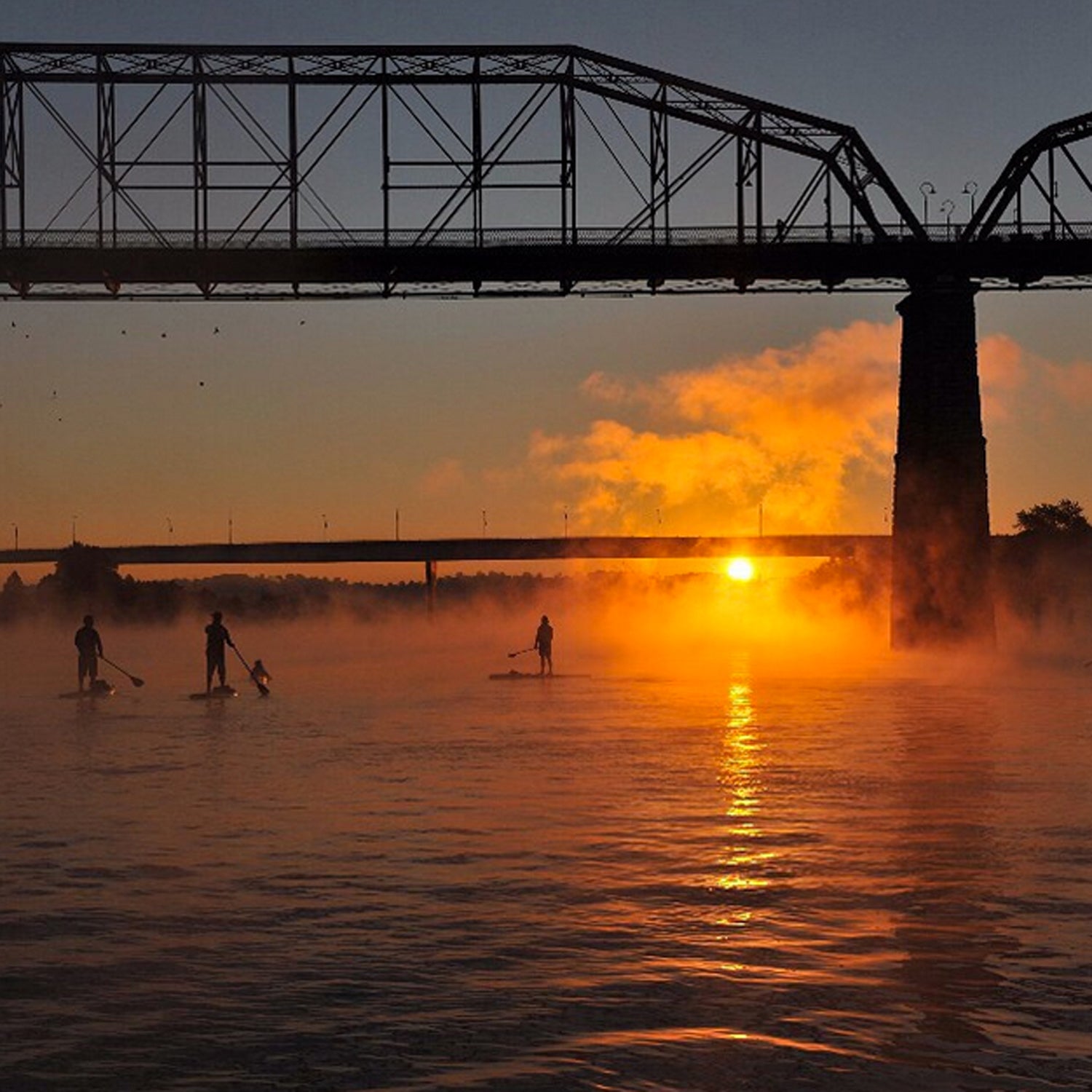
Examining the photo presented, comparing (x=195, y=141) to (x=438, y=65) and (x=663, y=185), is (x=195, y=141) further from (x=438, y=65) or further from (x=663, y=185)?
(x=663, y=185)

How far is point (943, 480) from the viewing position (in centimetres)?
6325

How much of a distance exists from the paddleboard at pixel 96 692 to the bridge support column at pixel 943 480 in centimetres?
2459

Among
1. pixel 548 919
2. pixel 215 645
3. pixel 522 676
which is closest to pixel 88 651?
pixel 215 645

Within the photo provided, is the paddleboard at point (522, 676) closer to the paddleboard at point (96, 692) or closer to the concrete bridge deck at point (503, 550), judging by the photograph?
the paddleboard at point (96, 692)

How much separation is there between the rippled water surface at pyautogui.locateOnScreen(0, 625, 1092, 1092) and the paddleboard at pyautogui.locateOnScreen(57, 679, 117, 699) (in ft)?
57.3

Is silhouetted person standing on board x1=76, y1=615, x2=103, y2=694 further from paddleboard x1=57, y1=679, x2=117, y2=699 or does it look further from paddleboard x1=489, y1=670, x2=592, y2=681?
paddleboard x1=489, y1=670, x2=592, y2=681

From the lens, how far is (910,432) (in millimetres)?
64562

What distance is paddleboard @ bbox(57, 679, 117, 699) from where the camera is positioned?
166ft

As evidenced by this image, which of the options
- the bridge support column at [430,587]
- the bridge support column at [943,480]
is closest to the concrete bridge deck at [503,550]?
the bridge support column at [430,587]

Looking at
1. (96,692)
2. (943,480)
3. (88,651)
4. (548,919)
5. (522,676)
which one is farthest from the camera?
(522,676)

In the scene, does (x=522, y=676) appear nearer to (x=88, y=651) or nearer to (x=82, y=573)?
(x=88, y=651)

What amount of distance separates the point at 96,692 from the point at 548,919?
3655 centimetres

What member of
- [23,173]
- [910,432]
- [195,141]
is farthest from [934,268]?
[23,173]

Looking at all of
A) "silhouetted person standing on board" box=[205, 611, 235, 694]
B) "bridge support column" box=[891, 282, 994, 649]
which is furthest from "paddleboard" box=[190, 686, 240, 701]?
"bridge support column" box=[891, 282, 994, 649]
